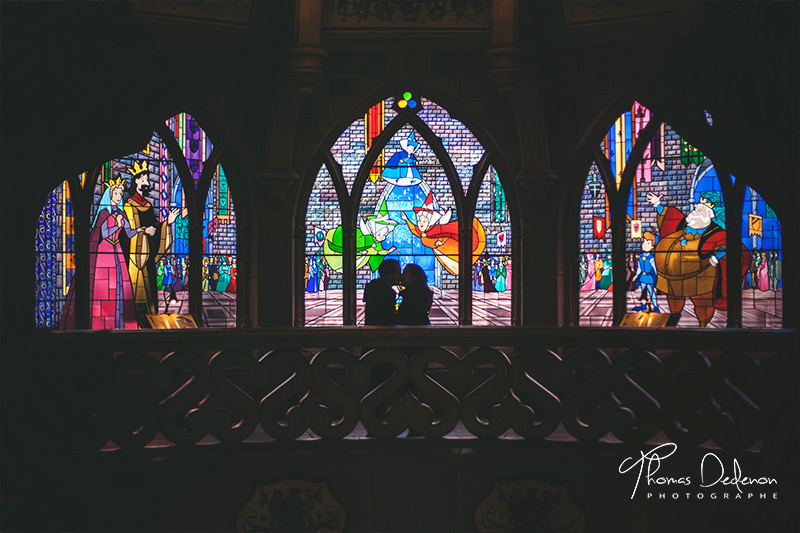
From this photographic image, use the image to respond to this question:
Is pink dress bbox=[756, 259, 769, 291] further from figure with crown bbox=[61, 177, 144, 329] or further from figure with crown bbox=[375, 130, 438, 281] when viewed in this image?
figure with crown bbox=[61, 177, 144, 329]

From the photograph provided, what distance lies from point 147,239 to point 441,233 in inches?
106

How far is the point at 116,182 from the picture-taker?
302 inches

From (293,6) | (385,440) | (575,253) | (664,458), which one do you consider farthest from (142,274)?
(664,458)

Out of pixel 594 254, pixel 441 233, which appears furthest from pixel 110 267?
pixel 594 254

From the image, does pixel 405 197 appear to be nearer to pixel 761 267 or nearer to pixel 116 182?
pixel 116 182

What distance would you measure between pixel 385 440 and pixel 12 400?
5.24 feet

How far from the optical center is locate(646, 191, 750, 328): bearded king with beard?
24.7 feet

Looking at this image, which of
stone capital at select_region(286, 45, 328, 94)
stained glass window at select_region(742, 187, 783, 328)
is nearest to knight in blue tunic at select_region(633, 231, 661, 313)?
stained glass window at select_region(742, 187, 783, 328)

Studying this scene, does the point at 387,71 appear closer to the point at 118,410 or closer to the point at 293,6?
the point at 293,6

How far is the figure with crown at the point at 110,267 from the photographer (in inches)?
298

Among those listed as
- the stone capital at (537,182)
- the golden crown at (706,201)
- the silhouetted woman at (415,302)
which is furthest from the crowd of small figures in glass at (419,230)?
the silhouetted woman at (415,302)

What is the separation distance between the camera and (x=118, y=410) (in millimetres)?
Result: 3824

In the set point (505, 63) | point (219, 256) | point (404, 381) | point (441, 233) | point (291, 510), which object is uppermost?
point (505, 63)

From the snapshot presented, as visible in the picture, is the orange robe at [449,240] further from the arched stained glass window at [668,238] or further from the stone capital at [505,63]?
the stone capital at [505,63]
